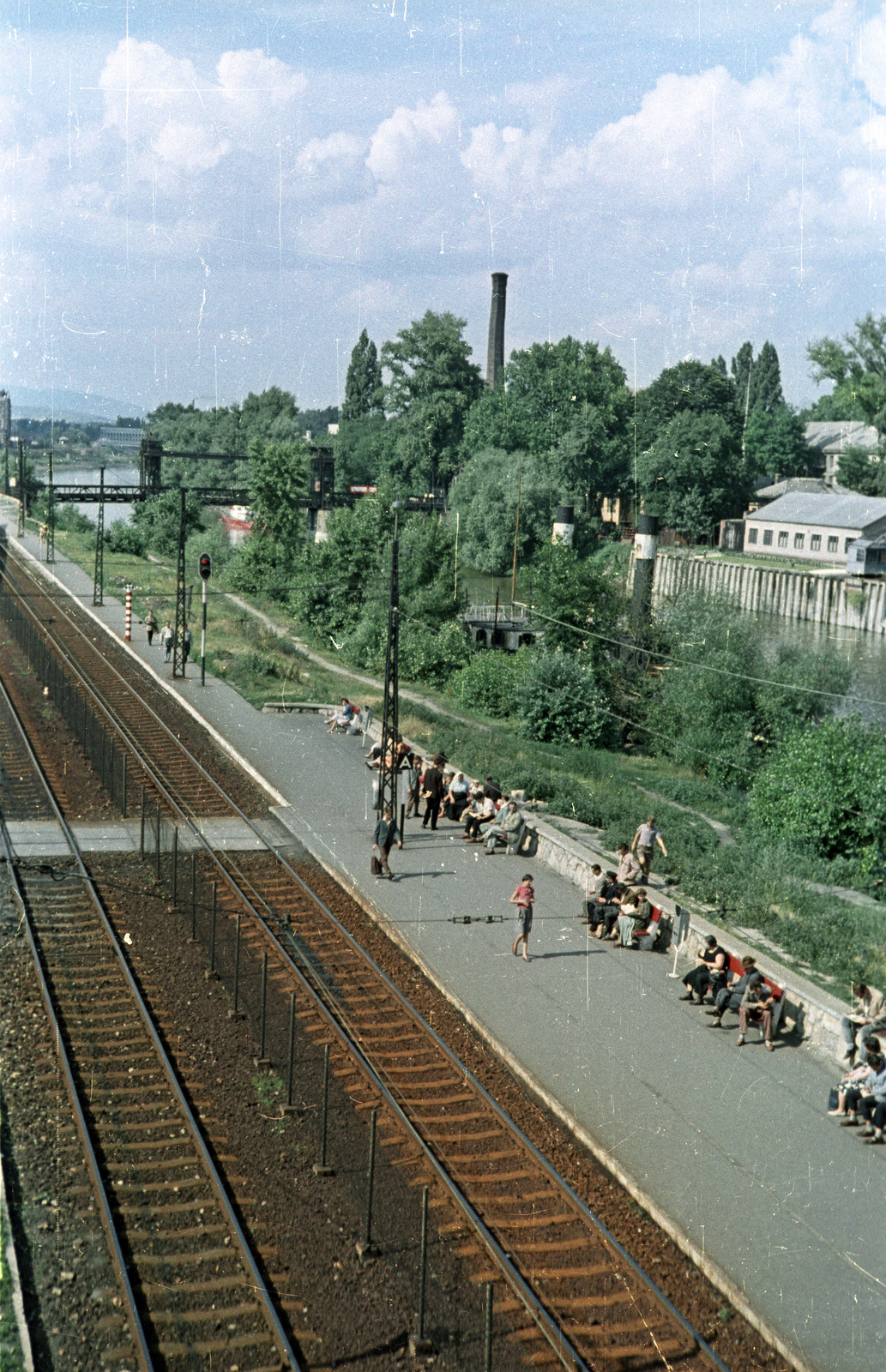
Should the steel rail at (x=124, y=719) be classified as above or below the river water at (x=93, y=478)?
below

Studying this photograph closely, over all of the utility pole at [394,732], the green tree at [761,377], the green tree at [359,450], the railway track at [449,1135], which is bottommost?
the railway track at [449,1135]

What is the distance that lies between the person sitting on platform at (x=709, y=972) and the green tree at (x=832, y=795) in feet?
27.8

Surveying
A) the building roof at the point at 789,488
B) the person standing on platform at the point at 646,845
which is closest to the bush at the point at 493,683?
the person standing on platform at the point at 646,845

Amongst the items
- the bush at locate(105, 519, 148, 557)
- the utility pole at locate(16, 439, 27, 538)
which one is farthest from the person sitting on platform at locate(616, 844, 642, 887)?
the utility pole at locate(16, 439, 27, 538)

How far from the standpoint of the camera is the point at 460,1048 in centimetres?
1306

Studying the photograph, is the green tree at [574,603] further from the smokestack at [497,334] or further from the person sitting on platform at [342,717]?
the smokestack at [497,334]

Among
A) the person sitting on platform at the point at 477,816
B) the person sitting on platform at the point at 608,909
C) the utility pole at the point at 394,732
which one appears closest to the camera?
the person sitting on platform at the point at 608,909

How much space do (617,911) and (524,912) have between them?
1533 mm

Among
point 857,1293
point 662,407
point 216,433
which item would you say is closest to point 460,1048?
point 857,1293

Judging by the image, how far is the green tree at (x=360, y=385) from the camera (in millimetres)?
112000

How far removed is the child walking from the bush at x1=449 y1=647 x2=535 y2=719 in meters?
18.4

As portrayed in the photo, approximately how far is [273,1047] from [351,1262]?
12.8 feet

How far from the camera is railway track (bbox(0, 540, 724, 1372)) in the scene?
873 centimetres

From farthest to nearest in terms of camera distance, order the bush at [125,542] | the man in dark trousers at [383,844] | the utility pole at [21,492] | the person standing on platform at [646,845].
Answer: the utility pole at [21,492] → the bush at [125,542] → the man in dark trousers at [383,844] → the person standing on platform at [646,845]
